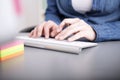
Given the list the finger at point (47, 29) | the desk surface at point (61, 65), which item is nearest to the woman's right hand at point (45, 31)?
the finger at point (47, 29)

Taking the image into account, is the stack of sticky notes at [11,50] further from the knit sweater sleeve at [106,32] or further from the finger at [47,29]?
the knit sweater sleeve at [106,32]

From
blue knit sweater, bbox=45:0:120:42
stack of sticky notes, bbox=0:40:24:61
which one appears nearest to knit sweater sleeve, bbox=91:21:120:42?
blue knit sweater, bbox=45:0:120:42

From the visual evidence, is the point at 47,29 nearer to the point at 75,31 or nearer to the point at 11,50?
the point at 75,31

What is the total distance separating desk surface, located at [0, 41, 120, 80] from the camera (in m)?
0.45

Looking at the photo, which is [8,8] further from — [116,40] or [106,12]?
[106,12]

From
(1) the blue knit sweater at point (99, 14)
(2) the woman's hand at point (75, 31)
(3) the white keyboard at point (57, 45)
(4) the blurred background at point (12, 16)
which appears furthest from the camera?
(1) the blue knit sweater at point (99, 14)

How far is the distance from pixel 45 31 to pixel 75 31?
0.11 metres

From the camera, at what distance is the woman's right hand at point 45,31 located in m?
0.76

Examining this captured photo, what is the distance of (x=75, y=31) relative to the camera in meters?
0.74

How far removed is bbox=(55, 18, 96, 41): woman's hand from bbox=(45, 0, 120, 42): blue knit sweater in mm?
36

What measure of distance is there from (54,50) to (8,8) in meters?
0.23

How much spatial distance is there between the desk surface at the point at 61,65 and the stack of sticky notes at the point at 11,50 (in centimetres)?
1

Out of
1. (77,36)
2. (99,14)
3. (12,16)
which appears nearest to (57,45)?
(77,36)

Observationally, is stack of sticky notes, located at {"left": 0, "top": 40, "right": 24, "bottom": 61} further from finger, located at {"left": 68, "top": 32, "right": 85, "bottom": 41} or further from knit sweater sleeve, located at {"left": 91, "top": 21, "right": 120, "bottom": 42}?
knit sweater sleeve, located at {"left": 91, "top": 21, "right": 120, "bottom": 42}
